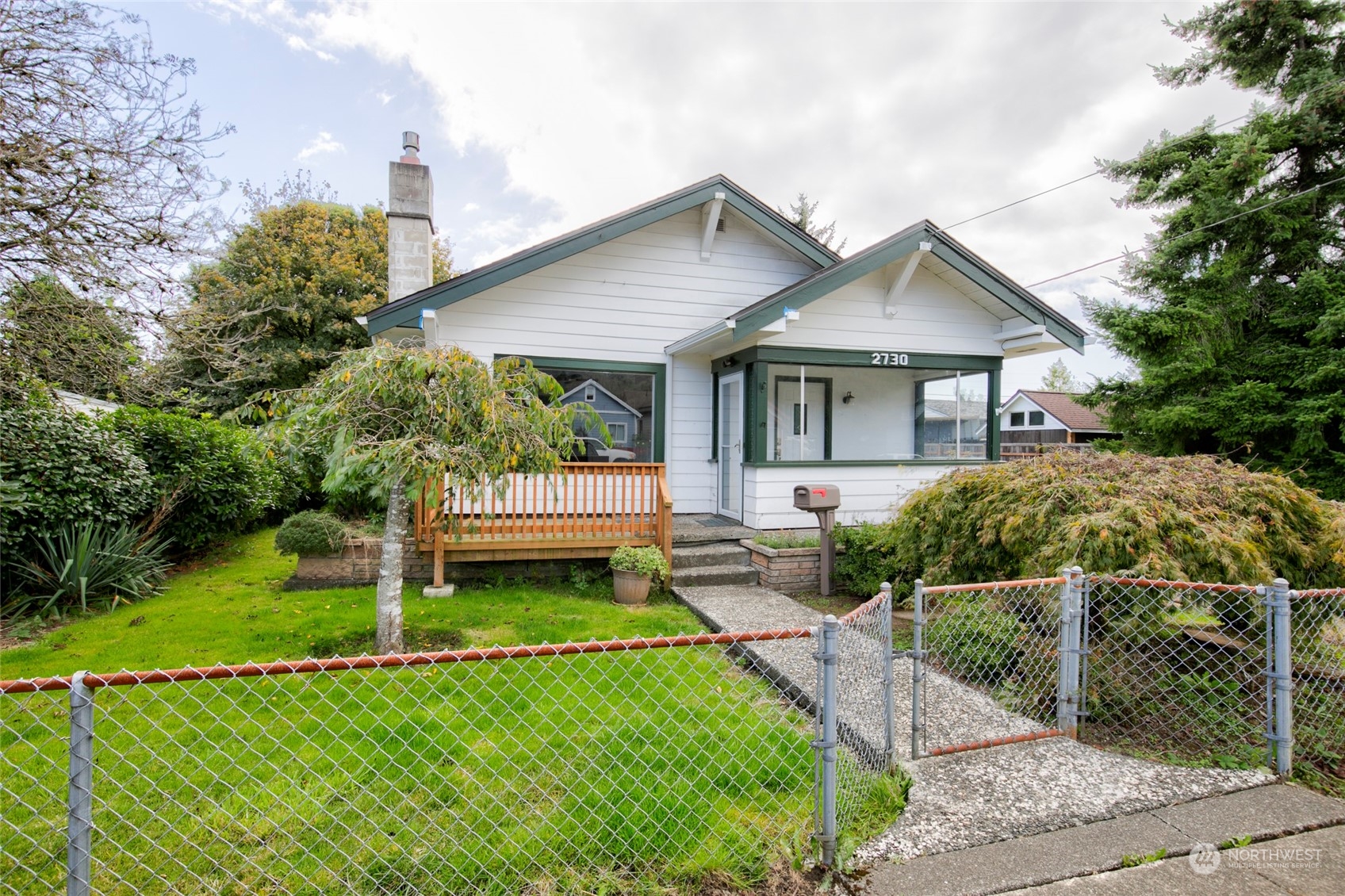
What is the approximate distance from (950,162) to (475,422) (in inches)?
593

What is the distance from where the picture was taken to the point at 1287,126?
994cm

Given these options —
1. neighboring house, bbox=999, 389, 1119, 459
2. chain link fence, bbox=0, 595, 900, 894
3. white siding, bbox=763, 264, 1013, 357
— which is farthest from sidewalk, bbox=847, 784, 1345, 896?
neighboring house, bbox=999, 389, 1119, 459

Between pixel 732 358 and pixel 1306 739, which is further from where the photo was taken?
pixel 732 358

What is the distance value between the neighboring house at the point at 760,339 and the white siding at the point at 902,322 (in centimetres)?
2

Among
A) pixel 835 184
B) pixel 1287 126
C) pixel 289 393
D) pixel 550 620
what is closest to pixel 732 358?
pixel 550 620

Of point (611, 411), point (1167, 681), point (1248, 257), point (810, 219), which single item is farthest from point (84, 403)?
point (810, 219)

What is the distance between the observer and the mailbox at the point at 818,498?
6453 millimetres

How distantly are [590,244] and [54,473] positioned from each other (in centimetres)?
597

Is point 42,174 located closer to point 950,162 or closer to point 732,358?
point 732,358

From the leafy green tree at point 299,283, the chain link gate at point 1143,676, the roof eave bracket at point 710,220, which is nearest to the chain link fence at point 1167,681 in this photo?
the chain link gate at point 1143,676

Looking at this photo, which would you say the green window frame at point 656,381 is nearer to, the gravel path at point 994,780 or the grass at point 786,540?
the grass at point 786,540

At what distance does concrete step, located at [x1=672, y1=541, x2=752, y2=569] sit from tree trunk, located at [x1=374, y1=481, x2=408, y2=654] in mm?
3081

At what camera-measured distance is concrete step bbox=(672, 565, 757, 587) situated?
6793mm

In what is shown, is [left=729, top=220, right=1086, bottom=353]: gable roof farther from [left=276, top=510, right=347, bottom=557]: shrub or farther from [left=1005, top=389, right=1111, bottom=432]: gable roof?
[left=1005, top=389, right=1111, bottom=432]: gable roof
